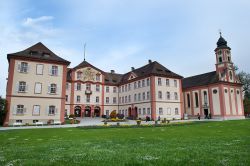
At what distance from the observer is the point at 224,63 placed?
52.8 meters

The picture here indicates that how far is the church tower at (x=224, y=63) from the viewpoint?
5200 cm

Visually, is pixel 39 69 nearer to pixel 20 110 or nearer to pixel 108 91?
pixel 20 110

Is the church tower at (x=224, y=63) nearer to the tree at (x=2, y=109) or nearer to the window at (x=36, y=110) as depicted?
the window at (x=36, y=110)

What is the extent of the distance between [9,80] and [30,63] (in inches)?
161

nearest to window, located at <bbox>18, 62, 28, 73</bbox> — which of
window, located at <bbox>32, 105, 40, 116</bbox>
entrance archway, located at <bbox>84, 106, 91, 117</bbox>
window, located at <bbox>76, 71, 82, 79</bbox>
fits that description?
window, located at <bbox>32, 105, 40, 116</bbox>

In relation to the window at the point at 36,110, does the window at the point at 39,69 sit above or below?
above

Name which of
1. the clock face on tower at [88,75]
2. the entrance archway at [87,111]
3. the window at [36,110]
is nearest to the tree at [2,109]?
the window at [36,110]

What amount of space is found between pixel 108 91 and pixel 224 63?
101 ft

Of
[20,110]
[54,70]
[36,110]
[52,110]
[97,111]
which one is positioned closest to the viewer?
[20,110]

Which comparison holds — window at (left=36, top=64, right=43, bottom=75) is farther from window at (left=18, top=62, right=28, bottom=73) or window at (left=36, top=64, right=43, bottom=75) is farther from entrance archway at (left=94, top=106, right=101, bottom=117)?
entrance archway at (left=94, top=106, right=101, bottom=117)

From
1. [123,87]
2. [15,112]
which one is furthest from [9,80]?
[123,87]

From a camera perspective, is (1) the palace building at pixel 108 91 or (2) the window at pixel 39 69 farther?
(2) the window at pixel 39 69

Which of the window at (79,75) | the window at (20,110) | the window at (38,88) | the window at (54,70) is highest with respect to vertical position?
the window at (79,75)

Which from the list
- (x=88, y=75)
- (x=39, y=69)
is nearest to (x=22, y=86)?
(x=39, y=69)
